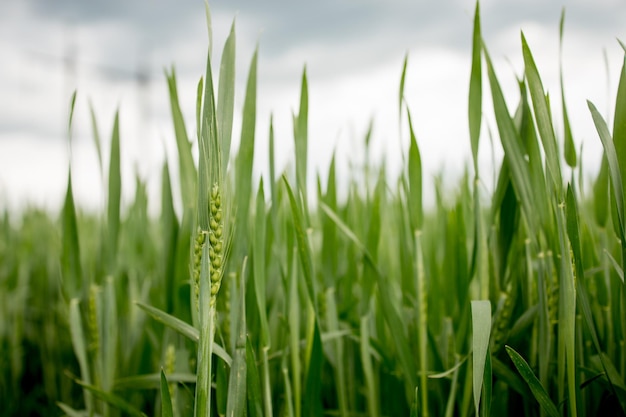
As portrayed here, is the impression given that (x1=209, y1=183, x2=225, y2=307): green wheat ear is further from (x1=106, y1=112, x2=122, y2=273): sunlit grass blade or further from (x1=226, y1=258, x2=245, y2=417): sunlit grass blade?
(x1=106, y1=112, x2=122, y2=273): sunlit grass blade

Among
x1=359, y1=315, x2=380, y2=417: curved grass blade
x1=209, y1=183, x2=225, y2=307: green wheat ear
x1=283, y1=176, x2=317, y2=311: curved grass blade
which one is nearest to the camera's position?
x1=209, y1=183, x2=225, y2=307: green wheat ear

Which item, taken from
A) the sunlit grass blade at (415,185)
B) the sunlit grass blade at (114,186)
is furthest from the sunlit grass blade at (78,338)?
the sunlit grass blade at (415,185)

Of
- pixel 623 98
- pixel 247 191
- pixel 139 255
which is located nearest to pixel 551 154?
pixel 623 98

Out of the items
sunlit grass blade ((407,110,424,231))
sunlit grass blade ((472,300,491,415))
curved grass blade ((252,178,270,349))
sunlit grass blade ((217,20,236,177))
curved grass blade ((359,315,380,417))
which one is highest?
sunlit grass blade ((217,20,236,177))

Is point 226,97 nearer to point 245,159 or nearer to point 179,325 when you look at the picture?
point 245,159

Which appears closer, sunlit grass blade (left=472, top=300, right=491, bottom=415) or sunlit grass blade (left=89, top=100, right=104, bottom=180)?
sunlit grass blade (left=472, top=300, right=491, bottom=415)

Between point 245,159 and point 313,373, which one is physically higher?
point 245,159

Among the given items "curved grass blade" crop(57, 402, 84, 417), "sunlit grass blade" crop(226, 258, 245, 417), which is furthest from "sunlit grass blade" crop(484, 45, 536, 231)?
"curved grass blade" crop(57, 402, 84, 417)

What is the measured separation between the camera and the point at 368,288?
2.64 feet

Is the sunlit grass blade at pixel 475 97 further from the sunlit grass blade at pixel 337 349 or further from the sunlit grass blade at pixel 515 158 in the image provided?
the sunlit grass blade at pixel 337 349

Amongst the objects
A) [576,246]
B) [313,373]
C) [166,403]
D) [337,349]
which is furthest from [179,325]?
[576,246]

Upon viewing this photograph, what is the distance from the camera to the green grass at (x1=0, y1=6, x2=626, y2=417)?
1.66ft

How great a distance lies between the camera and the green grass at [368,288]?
Answer: 506mm

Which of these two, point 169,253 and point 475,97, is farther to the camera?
point 169,253
